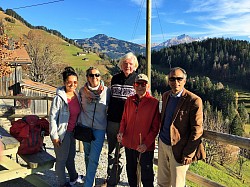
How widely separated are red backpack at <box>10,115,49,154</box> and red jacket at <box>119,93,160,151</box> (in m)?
1.38

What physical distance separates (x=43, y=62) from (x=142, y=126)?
33.9m

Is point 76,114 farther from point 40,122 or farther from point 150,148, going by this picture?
point 150,148

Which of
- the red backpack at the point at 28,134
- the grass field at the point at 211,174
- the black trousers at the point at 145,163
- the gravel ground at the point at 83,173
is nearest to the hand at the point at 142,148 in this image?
the black trousers at the point at 145,163

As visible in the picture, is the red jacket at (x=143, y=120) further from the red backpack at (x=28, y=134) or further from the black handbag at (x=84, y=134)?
the red backpack at (x=28, y=134)

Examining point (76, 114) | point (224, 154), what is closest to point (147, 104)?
point (76, 114)

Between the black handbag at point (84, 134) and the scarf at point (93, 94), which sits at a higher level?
the scarf at point (93, 94)

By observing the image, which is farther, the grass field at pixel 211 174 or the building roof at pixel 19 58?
the building roof at pixel 19 58

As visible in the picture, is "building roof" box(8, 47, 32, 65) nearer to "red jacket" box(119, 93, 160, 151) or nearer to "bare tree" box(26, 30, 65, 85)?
"red jacket" box(119, 93, 160, 151)

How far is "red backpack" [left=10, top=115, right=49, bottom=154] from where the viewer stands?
12.4 feet

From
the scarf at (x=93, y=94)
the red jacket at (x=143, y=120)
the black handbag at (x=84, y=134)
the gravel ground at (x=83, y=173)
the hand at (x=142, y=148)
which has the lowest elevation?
the gravel ground at (x=83, y=173)

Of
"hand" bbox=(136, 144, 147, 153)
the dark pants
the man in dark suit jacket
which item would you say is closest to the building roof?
the dark pants

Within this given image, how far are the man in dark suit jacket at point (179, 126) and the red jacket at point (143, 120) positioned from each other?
0.44ft

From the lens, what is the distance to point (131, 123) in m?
3.38

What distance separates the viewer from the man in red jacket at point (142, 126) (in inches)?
129
